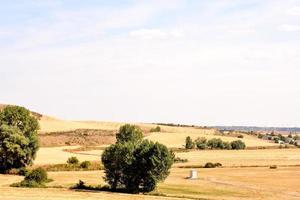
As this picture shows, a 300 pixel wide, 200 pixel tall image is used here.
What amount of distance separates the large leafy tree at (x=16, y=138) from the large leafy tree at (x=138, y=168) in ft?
87.7

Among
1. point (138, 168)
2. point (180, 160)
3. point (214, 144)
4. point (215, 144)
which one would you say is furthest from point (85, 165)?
point (215, 144)

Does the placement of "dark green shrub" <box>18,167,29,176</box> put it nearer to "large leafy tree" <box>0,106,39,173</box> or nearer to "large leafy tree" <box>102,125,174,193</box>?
"large leafy tree" <box>0,106,39,173</box>

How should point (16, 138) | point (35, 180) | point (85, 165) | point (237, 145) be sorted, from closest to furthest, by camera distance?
1. point (35, 180)
2. point (16, 138)
3. point (85, 165)
4. point (237, 145)

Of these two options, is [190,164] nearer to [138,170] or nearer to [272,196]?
[138,170]

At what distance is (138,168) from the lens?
2995 inches

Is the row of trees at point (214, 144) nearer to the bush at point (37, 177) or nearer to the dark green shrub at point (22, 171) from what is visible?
the dark green shrub at point (22, 171)

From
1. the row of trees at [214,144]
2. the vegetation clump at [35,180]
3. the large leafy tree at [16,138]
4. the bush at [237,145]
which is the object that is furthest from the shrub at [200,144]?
the vegetation clump at [35,180]

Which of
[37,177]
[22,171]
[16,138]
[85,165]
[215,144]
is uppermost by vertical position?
[16,138]

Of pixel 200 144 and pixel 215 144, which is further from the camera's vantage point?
pixel 215 144

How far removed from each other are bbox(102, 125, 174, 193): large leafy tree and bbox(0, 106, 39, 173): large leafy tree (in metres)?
26.7

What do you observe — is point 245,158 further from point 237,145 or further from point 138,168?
point 138,168

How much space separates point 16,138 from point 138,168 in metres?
31.0

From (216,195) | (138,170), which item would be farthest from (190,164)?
(216,195)

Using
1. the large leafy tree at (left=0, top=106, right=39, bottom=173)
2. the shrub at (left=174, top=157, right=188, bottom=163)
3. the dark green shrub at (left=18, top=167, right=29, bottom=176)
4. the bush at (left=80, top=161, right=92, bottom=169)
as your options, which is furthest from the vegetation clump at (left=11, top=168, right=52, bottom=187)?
the shrub at (left=174, top=157, right=188, bottom=163)
